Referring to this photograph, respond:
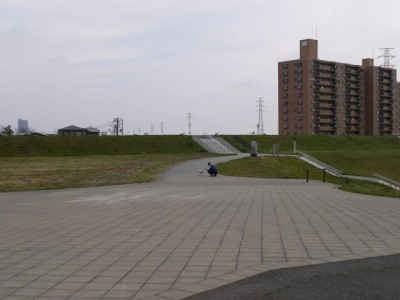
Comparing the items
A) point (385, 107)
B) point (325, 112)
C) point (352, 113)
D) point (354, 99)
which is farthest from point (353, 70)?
point (325, 112)

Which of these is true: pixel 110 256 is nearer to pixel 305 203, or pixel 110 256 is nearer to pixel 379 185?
pixel 305 203

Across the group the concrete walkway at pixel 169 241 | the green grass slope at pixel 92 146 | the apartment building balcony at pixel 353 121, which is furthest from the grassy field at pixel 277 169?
the apartment building balcony at pixel 353 121

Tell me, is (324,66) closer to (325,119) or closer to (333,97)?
(333,97)

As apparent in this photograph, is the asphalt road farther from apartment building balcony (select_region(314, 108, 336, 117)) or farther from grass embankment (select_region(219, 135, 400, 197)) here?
apartment building balcony (select_region(314, 108, 336, 117))

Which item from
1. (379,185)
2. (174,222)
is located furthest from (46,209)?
(379,185)

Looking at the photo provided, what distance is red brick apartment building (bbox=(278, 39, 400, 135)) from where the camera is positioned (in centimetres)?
8638

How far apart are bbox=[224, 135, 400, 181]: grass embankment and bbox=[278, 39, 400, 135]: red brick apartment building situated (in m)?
17.7

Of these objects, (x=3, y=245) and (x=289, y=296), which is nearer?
(x=289, y=296)

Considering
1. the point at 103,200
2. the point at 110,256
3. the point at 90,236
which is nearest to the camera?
the point at 110,256

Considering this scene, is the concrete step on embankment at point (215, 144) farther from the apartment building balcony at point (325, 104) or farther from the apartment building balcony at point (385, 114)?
the apartment building balcony at point (385, 114)

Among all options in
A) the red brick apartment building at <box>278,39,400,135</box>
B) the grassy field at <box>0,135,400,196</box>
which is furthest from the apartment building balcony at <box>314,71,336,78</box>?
the grassy field at <box>0,135,400,196</box>

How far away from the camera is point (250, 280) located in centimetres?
481

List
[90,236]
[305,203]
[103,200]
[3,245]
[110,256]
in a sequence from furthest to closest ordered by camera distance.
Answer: [103,200]
[305,203]
[90,236]
[3,245]
[110,256]

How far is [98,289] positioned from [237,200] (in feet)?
27.8
